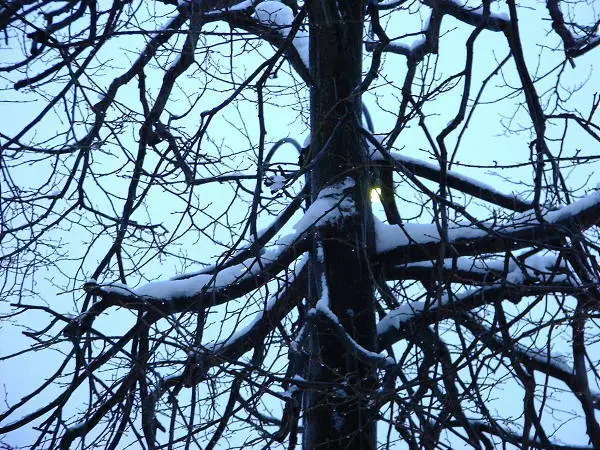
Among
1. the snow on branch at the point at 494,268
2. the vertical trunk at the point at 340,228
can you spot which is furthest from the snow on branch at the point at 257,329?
the snow on branch at the point at 494,268

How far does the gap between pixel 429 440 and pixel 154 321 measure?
218cm

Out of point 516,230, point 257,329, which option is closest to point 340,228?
point 257,329

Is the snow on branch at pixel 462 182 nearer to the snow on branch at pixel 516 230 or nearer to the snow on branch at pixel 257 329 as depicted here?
the snow on branch at pixel 516 230

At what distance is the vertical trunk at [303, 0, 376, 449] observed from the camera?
14.5 ft

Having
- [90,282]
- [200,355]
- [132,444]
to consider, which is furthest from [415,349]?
[90,282]

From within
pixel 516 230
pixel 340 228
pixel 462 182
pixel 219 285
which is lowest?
pixel 219 285

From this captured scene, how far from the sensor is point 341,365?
15.3 ft

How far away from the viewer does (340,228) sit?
478cm

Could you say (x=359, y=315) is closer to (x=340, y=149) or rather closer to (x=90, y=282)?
(x=340, y=149)

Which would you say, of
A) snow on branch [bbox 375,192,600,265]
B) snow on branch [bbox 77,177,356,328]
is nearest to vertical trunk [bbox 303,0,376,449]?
snow on branch [bbox 77,177,356,328]

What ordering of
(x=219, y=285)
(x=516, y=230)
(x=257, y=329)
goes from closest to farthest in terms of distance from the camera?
(x=516, y=230)
(x=219, y=285)
(x=257, y=329)

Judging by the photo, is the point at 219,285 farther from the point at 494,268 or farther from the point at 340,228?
the point at 494,268

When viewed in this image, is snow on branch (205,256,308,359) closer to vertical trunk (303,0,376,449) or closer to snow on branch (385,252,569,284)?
vertical trunk (303,0,376,449)

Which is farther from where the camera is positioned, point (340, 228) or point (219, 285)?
point (340, 228)
